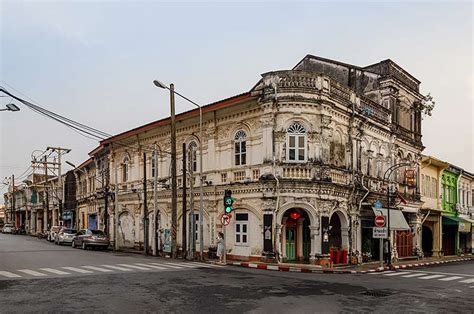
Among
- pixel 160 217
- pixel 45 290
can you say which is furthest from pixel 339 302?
pixel 160 217

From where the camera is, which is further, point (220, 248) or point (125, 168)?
point (125, 168)

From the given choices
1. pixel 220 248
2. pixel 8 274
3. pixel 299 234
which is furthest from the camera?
pixel 299 234

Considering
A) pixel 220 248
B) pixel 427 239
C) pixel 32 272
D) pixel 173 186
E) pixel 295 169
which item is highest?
pixel 295 169

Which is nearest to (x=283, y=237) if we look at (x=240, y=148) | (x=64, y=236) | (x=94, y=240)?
(x=240, y=148)

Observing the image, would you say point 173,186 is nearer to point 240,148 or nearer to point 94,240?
point 240,148

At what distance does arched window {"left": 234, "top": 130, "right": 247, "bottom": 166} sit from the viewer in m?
27.7

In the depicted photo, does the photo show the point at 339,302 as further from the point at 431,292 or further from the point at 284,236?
the point at 284,236

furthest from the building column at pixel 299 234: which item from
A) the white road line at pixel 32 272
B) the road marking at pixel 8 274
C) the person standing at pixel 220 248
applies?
the road marking at pixel 8 274

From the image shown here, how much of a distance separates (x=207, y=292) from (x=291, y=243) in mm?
13229

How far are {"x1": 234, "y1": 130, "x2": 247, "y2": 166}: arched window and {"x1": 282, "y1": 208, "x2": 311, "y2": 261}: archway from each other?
13.0 ft

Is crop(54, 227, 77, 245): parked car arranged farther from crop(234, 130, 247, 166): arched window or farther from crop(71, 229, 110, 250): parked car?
crop(234, 130, 247, 166): arched window

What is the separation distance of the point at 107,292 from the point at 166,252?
17987 mm

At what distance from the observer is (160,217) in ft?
111

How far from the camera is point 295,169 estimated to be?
1009 inches
